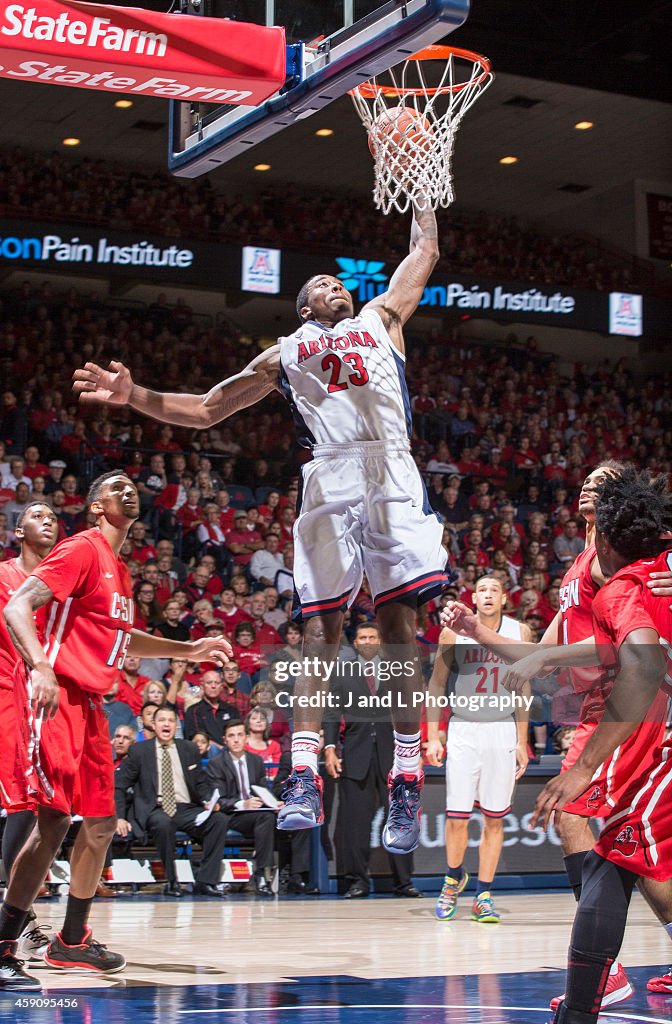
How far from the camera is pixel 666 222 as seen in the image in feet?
71.5

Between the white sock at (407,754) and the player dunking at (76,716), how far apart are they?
4.56ft

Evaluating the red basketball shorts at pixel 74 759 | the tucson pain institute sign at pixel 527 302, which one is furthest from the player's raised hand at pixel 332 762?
the tucson pain institute sign at pixel 527 302

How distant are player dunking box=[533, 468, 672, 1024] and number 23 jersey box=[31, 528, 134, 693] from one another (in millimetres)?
2764

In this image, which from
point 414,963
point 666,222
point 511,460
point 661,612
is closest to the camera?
point 661,612

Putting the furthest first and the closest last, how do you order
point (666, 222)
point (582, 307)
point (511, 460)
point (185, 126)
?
point (666, 222), point (582, 307), point (511, 460), point (185, 126)

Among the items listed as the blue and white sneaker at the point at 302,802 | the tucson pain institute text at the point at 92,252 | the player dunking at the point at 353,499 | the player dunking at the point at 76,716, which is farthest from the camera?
the tucson pain institute text at the point at 92,252

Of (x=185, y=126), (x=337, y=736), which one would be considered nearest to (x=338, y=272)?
(x=337, y=736)

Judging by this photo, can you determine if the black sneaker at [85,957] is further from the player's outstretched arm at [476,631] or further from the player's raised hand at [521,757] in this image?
the player's raised hand at [521,757]

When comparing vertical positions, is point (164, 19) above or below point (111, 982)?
→ above

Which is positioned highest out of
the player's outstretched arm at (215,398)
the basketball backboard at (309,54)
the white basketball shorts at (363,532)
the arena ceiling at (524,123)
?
the arena ceiling at (524,123)

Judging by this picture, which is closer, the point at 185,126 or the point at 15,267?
the point at 185,126

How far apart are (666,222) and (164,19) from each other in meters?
18.2

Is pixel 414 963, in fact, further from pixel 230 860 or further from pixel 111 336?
pixel 111 336

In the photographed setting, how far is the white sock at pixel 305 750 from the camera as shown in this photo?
15.9ft
